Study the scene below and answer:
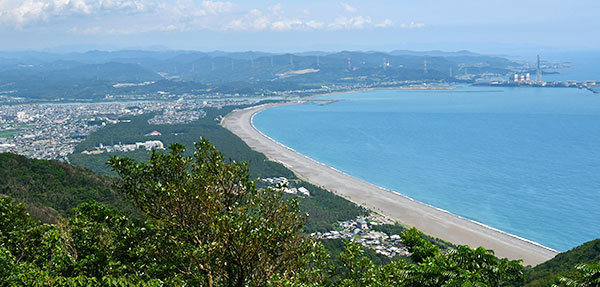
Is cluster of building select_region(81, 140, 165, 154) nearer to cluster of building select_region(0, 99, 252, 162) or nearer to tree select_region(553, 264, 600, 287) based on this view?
cluster of building select_region(0, 99, 252, 162)

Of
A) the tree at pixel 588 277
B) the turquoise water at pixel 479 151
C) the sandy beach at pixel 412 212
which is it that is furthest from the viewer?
the turquoise water at pixel 479 151

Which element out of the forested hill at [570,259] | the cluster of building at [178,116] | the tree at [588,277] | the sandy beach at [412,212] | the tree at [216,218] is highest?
the tree at [216,218]

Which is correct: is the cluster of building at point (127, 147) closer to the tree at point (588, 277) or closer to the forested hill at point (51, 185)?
the forested hill at point (51, 185)

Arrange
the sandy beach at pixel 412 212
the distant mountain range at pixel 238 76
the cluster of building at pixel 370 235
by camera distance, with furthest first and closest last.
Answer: the distant mountain range at pixel 238 76 → the sandy beach at pixel 412 212 → the cluster of building at pixel 370 235

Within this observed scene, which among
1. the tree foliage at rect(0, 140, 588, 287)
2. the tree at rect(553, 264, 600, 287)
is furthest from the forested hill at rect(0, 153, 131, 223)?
the tree at rect(553, 264, 600, 287)

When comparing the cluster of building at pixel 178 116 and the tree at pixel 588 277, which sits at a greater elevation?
the tree at pixel 588 277

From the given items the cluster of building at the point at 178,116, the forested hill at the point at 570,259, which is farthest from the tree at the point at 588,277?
the cluster of building at the point at 178,116

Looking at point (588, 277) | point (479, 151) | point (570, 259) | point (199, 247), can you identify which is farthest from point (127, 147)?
point (588, 277)

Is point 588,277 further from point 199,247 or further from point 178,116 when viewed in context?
point 178,116

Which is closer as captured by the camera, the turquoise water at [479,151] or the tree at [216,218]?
the tree at [216,218]
